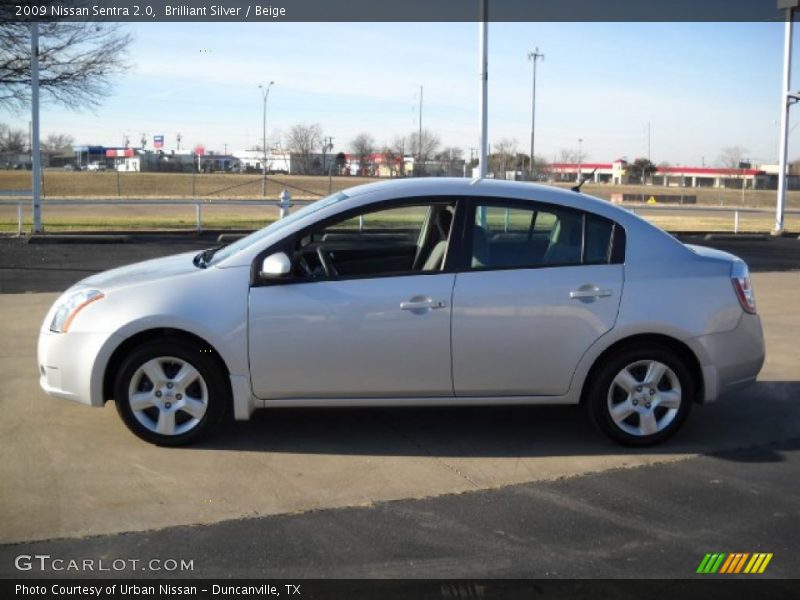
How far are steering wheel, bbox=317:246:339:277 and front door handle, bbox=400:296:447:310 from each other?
0.49m

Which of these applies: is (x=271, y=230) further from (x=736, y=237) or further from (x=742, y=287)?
(x=736, y=237)

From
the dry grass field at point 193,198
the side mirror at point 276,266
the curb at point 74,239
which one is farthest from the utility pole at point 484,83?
the side mirror at point 276,266

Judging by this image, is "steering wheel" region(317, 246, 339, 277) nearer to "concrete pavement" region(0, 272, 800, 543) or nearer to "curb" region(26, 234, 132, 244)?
"concrete pavement" region(0, 272, 800, 543)

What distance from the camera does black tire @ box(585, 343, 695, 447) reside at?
5629 millimetres

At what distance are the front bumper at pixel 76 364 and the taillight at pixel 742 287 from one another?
3941 mm

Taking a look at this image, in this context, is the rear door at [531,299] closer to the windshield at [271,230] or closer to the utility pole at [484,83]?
the windshield at [271,230]

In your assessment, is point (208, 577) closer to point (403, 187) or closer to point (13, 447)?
point (13, 447)

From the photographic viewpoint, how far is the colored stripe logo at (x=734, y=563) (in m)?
4.02

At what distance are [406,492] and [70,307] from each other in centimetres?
240

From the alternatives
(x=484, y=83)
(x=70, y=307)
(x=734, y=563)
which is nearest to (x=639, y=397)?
(x=734, y=563)

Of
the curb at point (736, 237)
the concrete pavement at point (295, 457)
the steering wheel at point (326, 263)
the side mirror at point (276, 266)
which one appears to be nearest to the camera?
the concrete pavement at point (295, 457)

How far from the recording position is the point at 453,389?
557 centimetres

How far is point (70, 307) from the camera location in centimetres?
556
